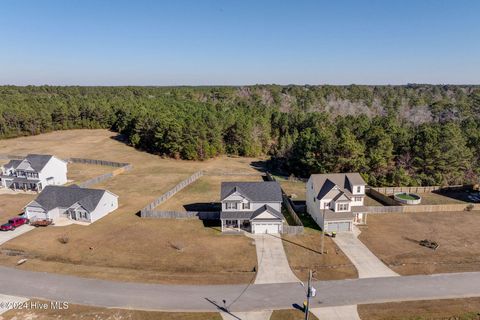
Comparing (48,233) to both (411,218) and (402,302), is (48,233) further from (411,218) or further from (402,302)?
(411,218)

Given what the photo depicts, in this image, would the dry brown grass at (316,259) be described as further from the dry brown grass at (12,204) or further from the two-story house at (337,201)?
the dry brown grass at (12,204)

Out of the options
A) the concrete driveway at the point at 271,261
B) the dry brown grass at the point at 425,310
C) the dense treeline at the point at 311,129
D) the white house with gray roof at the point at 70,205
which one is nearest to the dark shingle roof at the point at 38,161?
the white house with gray roof at the point at 70,205

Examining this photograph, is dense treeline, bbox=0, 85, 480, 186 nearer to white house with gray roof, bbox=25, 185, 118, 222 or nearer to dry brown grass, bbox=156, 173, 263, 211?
dry brown grass, bbox=156, 173, 263, 211

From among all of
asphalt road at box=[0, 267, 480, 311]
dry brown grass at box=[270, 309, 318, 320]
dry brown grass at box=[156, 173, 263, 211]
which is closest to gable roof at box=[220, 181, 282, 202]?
dry brown grass at box=[156, 173, 263, 211]

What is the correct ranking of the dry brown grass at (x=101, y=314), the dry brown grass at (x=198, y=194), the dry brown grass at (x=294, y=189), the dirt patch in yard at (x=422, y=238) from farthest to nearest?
1. the dry brown grass at (x=294, y=189)
2. the dry brown grass at (x=198, y=194)
3. the dirt patch in yard at (x=422, y=238)
4. the dry brown grass at (x=101, y=314)

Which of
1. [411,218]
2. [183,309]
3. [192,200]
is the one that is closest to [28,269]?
[183,309]
